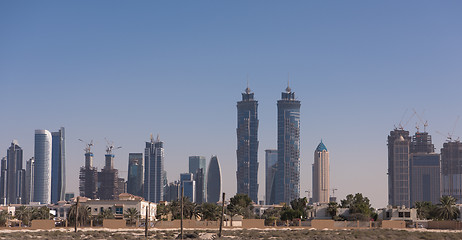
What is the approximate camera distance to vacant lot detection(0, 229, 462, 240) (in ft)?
370

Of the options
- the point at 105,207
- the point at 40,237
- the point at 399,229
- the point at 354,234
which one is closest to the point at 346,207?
the point at 399,229

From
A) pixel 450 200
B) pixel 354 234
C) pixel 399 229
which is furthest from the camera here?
pixel 450 200

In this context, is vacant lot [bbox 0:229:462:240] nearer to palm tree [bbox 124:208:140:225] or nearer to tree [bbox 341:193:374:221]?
tree [bbox 341:193:374:221]

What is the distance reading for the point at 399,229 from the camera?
13225cm

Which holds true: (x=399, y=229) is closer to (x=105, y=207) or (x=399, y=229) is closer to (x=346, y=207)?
(x=346, y=207)

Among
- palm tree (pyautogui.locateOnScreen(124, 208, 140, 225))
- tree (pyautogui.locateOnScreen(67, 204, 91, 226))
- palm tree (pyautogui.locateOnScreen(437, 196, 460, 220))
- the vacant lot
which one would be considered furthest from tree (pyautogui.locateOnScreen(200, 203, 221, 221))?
palm tree (pyautogui.locateOnScreen(437, 196, 460, 220))

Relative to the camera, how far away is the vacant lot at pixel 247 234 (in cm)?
11269

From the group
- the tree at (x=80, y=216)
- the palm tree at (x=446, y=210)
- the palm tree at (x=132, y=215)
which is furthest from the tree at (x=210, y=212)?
the palm tree at (x=446, y=210)

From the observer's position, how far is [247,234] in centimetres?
11694

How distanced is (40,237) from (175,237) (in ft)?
69.2

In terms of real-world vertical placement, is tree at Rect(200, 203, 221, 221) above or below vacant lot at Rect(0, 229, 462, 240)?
above

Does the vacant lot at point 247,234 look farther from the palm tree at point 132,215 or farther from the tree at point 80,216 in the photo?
the palm tree at point 132,215

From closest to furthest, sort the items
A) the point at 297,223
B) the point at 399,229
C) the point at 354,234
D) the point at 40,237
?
the point at 40,237 < the point at 354,234 < the point at 399,229 < the point at 297,223

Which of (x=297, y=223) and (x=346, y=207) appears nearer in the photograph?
(x=297, y=223)
